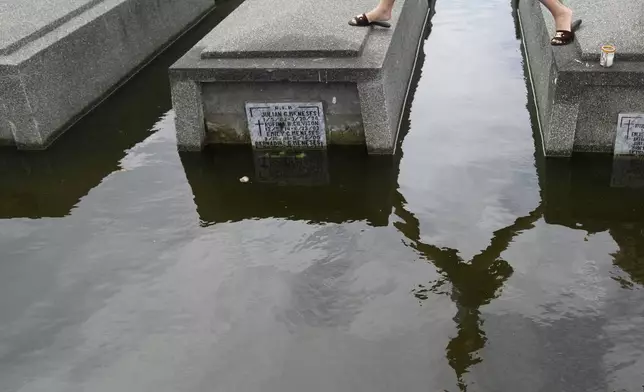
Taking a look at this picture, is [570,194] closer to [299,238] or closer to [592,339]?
[592,339]

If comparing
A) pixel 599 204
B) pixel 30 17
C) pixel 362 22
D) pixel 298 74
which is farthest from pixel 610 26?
pixel 30 17

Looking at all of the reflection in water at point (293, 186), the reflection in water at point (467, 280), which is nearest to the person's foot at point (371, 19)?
the reflection in water at point (293, 186)

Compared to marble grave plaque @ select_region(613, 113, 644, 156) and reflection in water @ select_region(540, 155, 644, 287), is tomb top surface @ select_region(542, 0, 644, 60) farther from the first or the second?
reflection in water @ select_region(540, 155, 644, 287)

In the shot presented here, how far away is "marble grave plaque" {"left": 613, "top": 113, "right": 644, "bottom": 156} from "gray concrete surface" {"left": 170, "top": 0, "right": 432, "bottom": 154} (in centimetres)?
207

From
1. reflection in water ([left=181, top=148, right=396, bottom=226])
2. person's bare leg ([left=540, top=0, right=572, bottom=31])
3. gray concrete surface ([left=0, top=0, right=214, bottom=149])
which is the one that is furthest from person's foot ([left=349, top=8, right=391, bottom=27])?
gray concrete surface ([left=0, top=0, right=214, bottom=149])

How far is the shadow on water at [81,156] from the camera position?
6.11 meters

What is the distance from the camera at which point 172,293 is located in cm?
475

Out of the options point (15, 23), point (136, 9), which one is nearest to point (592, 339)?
point (15, 23)

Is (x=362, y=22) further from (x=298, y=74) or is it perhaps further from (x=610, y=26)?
(x=610, y=26)

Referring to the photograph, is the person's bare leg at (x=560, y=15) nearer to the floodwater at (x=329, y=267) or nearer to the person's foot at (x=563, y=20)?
the person's foot at (x=563, y=20)

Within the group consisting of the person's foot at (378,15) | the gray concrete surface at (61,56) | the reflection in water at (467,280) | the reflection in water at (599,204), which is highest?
the person's foot at (378,15)

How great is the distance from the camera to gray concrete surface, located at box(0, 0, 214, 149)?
6.65 m

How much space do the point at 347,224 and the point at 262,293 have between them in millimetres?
1084

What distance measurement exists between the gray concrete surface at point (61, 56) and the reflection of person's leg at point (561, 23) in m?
5.16
